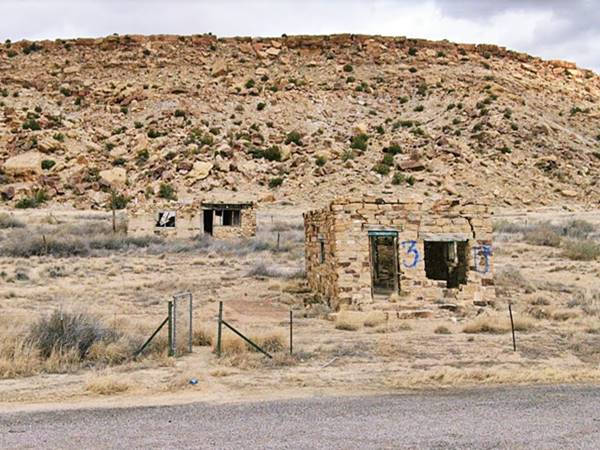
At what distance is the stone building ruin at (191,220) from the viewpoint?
29016 mm

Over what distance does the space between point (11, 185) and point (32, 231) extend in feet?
38.8

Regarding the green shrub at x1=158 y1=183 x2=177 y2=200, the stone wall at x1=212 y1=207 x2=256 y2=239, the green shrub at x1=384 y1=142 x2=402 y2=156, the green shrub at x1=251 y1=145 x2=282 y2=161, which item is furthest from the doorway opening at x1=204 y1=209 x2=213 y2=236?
the green shrub at x1=384 y1=142 x2=402 y2=156

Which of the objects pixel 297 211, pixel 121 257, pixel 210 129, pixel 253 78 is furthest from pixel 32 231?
pixel 253 78

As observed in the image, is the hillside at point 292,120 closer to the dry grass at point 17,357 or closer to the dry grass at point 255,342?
the dry grass at point 255,342

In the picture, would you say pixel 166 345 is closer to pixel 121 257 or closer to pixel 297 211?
pixel 121 257

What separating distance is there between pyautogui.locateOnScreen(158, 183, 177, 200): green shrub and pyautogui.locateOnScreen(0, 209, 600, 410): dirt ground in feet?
34.0

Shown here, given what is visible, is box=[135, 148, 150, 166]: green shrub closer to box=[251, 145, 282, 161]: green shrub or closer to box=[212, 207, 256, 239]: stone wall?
box=[251, 145, 282, 161]: green shrub

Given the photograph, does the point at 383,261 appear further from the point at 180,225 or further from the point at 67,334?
the point at 67,334

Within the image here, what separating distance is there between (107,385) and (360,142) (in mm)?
35206

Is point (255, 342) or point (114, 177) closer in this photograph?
point (255, 342)

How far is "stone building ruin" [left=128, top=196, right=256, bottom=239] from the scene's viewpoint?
95.2ft

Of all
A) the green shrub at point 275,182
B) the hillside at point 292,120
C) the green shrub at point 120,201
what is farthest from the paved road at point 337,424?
the green shrub at point 275,182

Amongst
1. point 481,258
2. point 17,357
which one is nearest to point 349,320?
point 481,258

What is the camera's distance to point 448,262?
1823 centimetres
